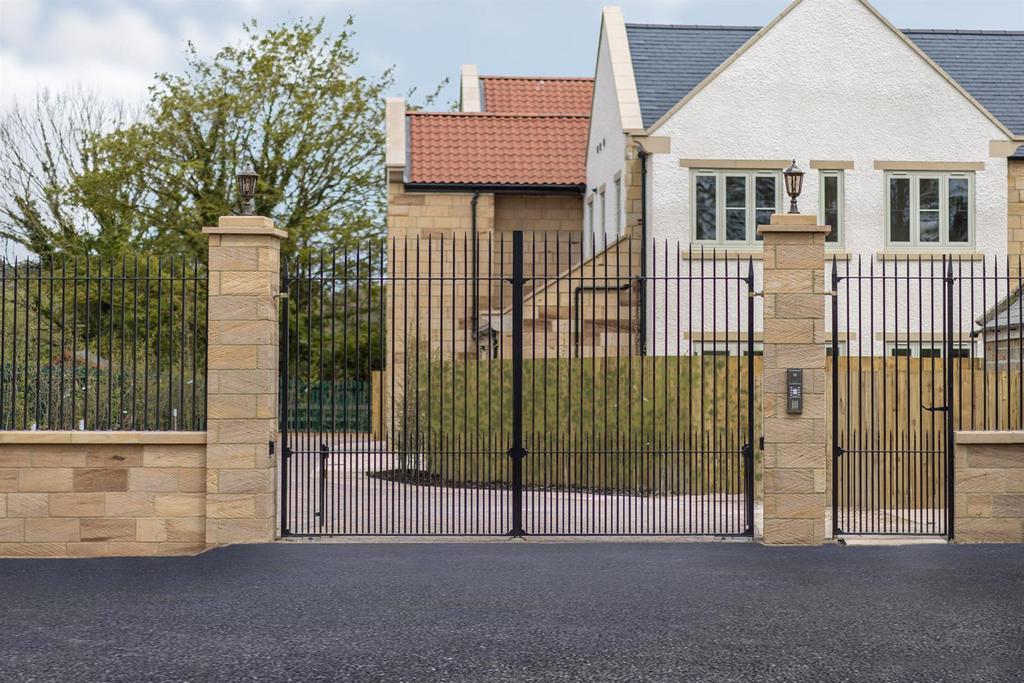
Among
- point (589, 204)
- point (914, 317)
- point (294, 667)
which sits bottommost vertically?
point (294, 667)

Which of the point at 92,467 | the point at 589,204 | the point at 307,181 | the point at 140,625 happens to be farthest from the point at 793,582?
the point at 307,181

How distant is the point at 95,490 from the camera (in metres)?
13.0

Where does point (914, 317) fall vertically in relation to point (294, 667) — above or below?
above

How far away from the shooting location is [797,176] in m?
13.3

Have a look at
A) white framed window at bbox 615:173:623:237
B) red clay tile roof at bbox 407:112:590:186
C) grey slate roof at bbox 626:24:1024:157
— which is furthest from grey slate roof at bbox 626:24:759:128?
red clay tile roof at bbox 407:112:590:186

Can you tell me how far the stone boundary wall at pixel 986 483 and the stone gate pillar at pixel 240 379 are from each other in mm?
6673

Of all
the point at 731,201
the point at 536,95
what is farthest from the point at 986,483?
the point at 536,95

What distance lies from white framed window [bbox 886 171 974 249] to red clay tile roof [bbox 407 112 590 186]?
7479mm

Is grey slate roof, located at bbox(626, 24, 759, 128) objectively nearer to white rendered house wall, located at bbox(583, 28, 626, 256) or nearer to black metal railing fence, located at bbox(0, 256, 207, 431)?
white rendered house wall, located at bbox(583, 28, 626, 256)

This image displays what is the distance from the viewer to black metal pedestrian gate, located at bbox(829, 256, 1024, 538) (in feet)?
43.9

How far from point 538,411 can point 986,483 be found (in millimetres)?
7746

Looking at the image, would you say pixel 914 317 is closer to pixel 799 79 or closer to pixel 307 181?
pixel 799 79

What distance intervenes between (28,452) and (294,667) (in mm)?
5847

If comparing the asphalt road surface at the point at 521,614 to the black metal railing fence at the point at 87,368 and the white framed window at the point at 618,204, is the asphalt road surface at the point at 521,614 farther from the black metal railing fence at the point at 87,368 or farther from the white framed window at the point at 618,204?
the white framed window at the point at 618,204
